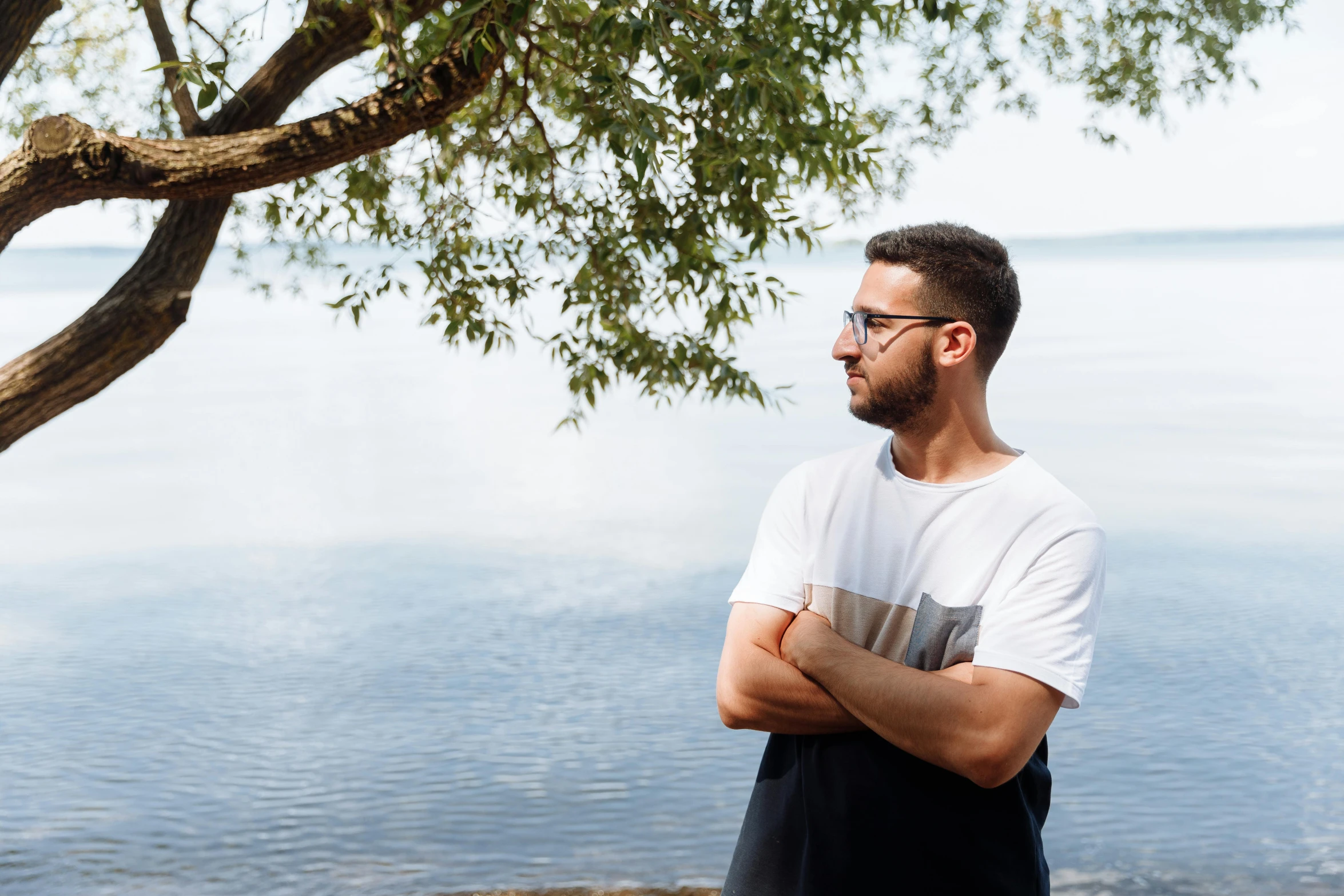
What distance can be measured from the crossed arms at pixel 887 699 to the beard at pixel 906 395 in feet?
1.04

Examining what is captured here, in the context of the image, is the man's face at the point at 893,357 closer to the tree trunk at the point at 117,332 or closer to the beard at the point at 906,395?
the beard at the point at 906,395

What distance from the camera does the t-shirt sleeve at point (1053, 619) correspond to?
68.2 inches

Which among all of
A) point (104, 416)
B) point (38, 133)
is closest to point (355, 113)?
point (38, 133)

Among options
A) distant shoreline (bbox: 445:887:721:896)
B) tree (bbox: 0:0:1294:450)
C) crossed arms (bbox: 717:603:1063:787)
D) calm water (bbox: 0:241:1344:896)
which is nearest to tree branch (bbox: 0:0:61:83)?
tree (bbox: 0:0:1294:450)

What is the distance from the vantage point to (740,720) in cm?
199

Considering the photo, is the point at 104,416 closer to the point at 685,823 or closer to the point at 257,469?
the point at 257,469

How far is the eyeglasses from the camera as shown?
1.88 m

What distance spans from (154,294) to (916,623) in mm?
3074

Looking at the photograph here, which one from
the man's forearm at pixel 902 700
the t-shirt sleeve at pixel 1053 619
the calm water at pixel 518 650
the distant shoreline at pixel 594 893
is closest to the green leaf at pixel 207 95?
the man's forearm at pixel 902 700

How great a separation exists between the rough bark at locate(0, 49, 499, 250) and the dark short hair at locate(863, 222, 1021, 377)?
1.80 meters

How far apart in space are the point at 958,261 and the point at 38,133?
8.45 feet

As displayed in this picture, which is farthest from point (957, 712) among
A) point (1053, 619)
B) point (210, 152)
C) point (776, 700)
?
point (210, 152)

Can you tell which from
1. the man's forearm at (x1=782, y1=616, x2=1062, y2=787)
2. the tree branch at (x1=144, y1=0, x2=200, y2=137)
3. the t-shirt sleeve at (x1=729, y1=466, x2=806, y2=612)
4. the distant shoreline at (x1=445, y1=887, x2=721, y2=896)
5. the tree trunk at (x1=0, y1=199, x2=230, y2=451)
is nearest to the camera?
the man's forearm at (x1=782, y1=616, x2=1062, y2=787)

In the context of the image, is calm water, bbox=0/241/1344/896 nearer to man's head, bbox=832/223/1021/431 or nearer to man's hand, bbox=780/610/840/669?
man's hand, bbox=780/610/840/669
